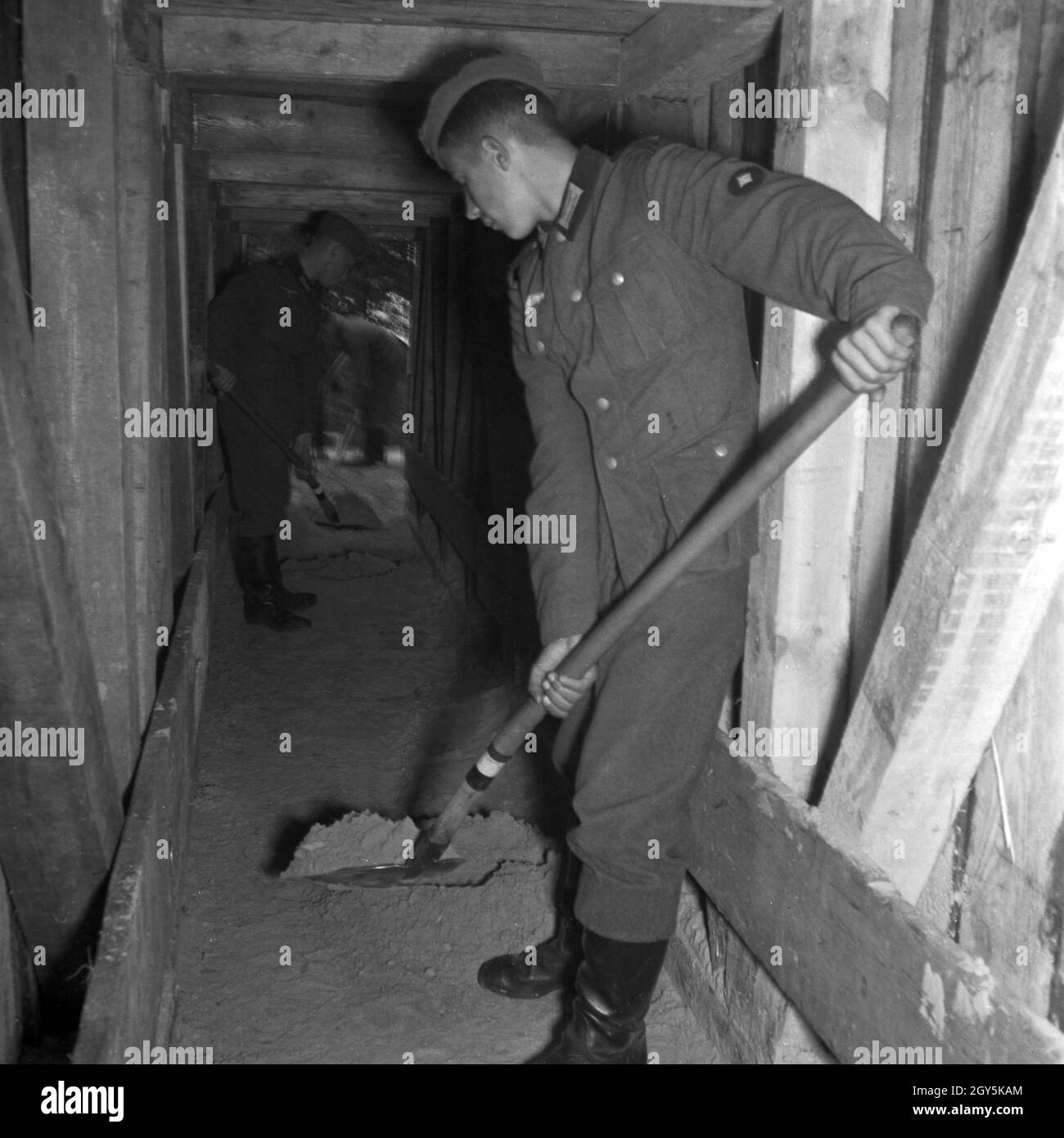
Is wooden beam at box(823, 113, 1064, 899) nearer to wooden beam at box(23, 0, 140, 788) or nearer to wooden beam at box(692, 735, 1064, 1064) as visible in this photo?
wooden beam at box(692, 735, 1064, 1064)

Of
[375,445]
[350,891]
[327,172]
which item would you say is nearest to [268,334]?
[327,172]

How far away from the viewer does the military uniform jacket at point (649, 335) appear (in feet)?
6.04

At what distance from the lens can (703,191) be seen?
1928 millimetres

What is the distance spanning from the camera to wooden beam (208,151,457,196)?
5.89 m

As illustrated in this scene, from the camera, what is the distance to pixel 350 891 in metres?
3.32

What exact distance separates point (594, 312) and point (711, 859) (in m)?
1.25

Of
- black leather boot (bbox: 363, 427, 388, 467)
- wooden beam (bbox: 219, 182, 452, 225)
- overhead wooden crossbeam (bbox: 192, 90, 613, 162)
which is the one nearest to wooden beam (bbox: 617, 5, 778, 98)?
overhead wooden crossbeam (bbox: 192, 90, 613, 162)

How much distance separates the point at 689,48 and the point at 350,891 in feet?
8.51

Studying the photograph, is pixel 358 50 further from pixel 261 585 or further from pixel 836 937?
pixel 261 585

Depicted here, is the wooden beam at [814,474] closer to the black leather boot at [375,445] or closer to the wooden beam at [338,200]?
the wooden beam at [338,200]

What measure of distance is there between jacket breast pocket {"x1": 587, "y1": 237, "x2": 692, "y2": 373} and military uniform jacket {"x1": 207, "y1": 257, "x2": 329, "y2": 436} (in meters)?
4.61

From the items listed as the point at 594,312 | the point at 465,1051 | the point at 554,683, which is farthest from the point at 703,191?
the point at 465,1051

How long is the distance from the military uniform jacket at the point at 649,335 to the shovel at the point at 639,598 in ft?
0.47

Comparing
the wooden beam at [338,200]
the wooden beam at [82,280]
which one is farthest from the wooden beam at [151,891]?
the wooden beam at [338,200]
